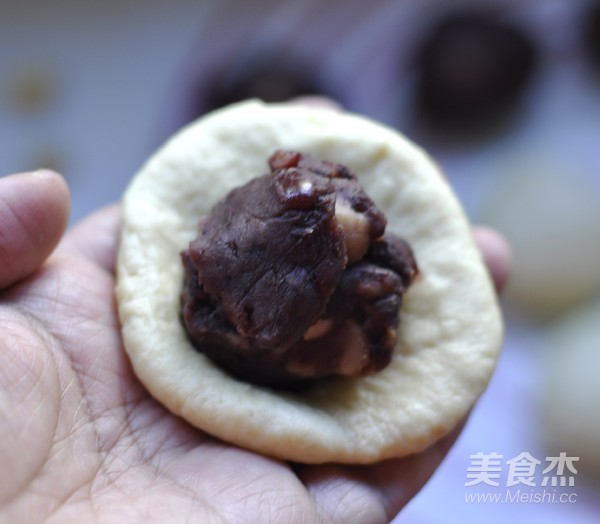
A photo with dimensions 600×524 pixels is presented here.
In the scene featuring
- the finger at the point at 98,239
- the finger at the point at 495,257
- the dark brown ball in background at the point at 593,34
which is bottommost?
the finger at the point at 98,239

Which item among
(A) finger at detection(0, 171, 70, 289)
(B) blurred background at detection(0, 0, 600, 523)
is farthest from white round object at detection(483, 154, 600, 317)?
(A) finger at detection(0, 171, 70, 289)

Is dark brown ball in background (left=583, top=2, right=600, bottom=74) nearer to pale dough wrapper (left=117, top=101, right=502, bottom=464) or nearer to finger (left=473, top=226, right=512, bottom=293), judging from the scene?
finger (left=473, top=226, right=512, bottom=293)

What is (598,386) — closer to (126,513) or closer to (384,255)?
(384,255)

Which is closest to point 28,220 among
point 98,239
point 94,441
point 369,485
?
point 98,239

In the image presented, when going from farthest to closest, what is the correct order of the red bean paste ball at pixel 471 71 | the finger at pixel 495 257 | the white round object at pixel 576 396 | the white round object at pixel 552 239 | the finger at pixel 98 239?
the red bean paste ball at pixel 471 71 → the white round object at pixel 552 239 → the white round object at pixel 576 396 → the finger at pixel 495 257 → the finger at pixel 98 239

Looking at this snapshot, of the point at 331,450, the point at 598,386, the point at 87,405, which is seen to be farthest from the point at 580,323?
the point at 87,405

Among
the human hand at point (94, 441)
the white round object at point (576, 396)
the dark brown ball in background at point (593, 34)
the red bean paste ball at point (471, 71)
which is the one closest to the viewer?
the human hand at point (94, 441)

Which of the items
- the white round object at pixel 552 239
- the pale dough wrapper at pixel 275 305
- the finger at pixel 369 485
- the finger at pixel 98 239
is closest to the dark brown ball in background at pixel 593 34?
the white round object at pixel 552 239

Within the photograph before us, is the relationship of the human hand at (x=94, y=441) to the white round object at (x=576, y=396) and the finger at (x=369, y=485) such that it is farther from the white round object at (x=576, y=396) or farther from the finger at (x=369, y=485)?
the white round object at (x=576, y=396)
